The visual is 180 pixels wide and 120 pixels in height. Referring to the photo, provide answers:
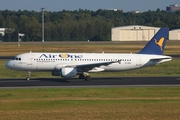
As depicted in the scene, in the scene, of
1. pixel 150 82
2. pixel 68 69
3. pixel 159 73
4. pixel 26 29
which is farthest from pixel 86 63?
pixel 26 29

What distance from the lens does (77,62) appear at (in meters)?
53.9

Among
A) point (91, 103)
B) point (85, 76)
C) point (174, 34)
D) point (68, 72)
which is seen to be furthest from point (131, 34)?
point (91, 103)

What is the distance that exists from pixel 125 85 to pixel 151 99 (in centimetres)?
969

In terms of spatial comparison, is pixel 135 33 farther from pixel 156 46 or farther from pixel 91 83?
pixel 91 83

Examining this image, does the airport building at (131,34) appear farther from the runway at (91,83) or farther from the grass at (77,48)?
the runway at (91,83)

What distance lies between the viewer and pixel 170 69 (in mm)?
66625

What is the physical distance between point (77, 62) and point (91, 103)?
19339 millimetres

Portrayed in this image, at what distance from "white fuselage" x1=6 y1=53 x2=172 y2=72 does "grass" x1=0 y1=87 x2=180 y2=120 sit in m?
10.2

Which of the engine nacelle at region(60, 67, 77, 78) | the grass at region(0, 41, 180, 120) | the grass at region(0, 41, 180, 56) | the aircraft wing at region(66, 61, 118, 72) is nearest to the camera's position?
the grass at region(0, 41, 180, 120)

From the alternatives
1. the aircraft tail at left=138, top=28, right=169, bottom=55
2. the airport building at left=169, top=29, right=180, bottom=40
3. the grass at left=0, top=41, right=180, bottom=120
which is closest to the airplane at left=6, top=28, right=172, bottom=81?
the aircraft tail at left=138, top=28, right=169, bottom=55

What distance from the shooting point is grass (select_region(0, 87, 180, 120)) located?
28.6 metres

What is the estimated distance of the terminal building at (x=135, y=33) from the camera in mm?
184750

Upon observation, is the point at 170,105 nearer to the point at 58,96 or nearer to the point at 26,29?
the point at 58,96

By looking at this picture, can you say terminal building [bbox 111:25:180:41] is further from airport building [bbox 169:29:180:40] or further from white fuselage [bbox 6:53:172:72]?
white fuselage [bbox 6:53:172:72]
